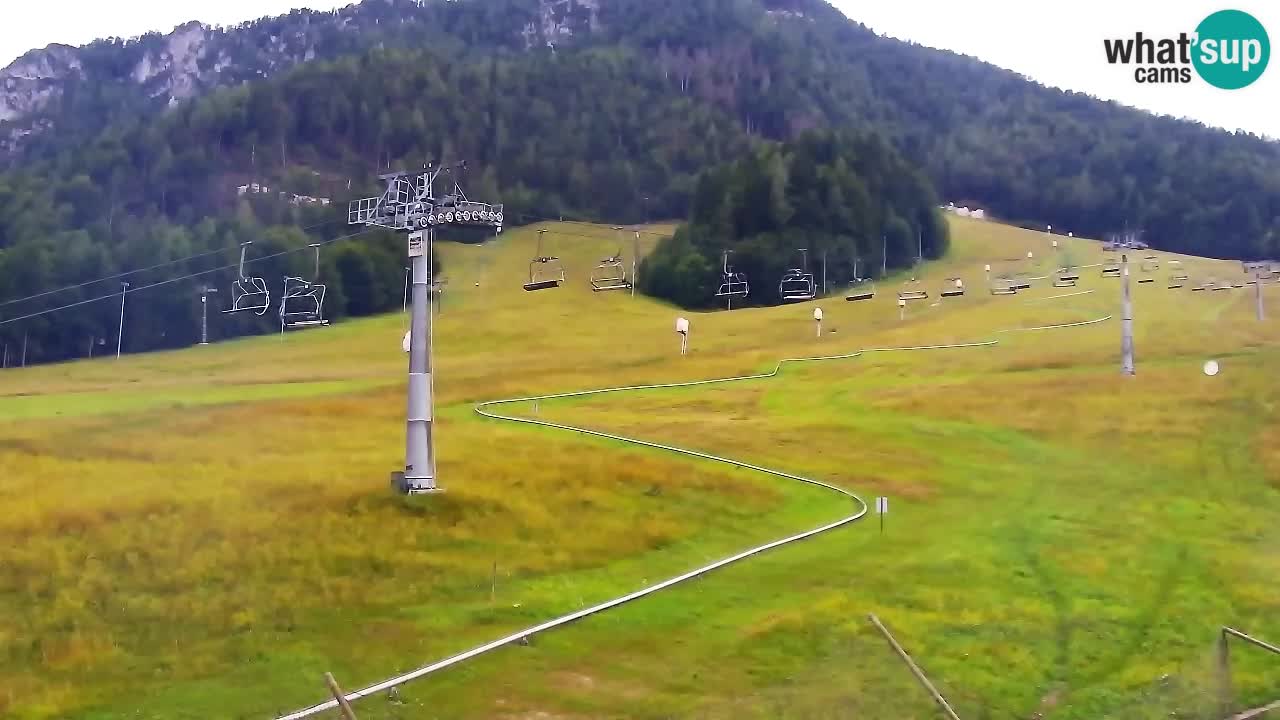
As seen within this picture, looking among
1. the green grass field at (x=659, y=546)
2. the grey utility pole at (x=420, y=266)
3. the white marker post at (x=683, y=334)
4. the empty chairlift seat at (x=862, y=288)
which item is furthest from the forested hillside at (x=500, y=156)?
the grey utility pole at (x=420, y=266)

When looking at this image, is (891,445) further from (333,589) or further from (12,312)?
(12,312)

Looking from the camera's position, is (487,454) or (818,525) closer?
(818,525)

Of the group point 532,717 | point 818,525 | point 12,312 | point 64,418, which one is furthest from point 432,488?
point 12,312

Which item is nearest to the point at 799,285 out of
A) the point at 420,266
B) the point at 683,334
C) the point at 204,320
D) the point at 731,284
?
the point at 731,284

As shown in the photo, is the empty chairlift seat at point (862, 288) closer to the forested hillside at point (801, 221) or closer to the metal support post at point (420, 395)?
the forested hillside at point (801, 221)

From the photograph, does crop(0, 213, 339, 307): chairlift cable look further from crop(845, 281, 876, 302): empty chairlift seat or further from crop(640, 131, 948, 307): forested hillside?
crop(845, 281, 876, 302): empty chairlift seat

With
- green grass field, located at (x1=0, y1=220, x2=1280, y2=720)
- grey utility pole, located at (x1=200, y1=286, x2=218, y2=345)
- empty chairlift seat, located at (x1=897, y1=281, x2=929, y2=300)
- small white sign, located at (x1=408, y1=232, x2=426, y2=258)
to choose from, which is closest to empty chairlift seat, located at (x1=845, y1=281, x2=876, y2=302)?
empty chairlift seat, located at (x1=897, y1=281, x2=929, y2=300)
